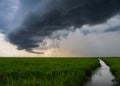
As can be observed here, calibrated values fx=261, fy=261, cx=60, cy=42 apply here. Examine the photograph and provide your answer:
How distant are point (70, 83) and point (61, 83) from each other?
1455 millimetres

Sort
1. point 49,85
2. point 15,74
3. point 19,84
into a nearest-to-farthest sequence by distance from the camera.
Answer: point 49,85, point 19,84, point 15,74

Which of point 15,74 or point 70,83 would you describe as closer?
point 70,83

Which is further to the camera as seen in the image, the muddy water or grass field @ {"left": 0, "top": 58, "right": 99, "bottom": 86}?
the muddy water

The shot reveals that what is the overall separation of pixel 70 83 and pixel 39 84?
1.88 metres

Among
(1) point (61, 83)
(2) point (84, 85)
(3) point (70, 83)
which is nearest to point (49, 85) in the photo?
(1) point (61, 83)

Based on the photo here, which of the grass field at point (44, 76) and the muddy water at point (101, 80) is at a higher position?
the grass field at point (44, 76)

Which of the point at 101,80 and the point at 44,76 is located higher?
the point at 44,76

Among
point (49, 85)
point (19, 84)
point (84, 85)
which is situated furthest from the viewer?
point (84, 85)

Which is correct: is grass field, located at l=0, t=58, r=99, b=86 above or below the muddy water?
above

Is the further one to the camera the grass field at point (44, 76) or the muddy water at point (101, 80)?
the muddy water at point (101, 80)

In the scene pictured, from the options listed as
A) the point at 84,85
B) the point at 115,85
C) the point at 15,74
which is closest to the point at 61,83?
the point at 84,85

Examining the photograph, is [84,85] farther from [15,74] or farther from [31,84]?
[15,74]

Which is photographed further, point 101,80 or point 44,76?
point 101,80

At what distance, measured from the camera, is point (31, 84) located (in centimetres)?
1420
